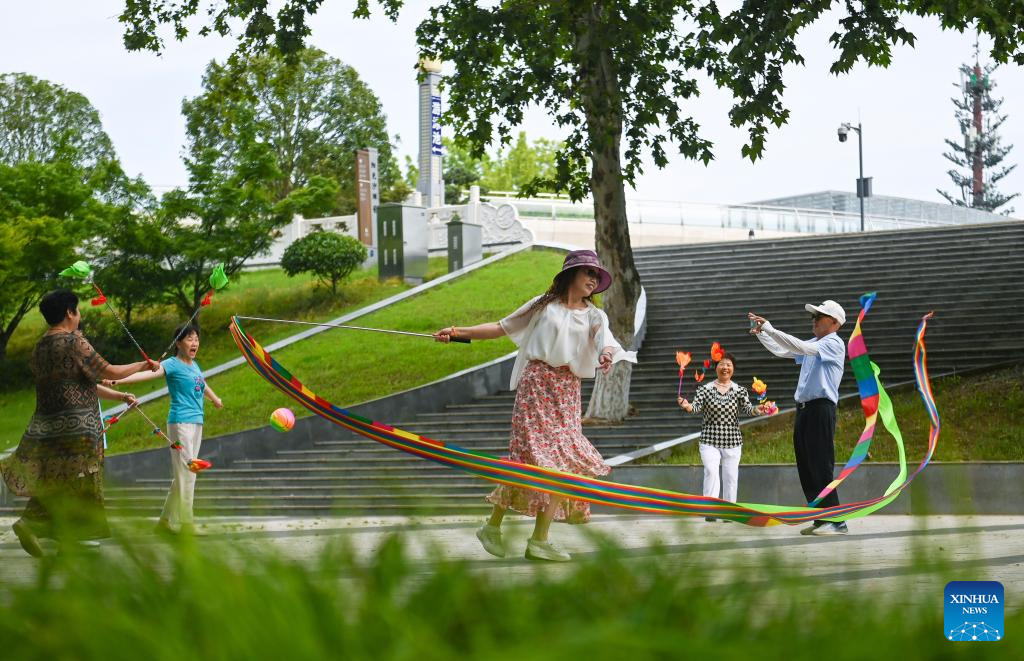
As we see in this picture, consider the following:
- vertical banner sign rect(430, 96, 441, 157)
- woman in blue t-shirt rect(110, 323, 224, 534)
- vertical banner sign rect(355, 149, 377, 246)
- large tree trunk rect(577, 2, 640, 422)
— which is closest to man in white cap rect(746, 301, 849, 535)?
woman in blue t-shirt rect(110, 323, 224, 534)

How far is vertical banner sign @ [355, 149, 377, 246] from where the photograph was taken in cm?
3594

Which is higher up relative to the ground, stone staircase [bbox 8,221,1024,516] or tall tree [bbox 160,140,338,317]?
tall tree [bbox 160,140,338,317]

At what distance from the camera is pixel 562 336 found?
24.6 ft

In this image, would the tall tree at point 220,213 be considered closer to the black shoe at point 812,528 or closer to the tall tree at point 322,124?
the black shoe at point 812,528

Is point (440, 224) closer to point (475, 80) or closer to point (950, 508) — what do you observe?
point (475, 80)

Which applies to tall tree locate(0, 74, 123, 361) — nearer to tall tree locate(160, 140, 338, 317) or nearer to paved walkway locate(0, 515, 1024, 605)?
tall tree locate(160, 140, 338, 317)

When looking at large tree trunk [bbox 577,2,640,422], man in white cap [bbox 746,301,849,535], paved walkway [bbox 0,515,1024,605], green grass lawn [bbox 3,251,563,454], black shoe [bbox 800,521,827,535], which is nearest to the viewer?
paved walkway [bbox 0,515,1024,605]

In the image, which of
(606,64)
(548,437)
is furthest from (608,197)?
(548,437)

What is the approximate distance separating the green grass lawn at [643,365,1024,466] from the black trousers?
227 cm

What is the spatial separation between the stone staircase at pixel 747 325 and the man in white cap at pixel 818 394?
3323mm

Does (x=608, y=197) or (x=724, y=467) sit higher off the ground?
(x=608, y=197)

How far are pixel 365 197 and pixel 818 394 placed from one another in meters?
27.4

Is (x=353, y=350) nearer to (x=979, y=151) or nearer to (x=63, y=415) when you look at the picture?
(x=63, y=415)

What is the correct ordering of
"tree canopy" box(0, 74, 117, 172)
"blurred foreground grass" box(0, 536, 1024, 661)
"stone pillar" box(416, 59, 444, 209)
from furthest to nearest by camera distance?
"tree canopy" box(0, 74, 117, 172) → "stone pillar" box(416, 59, 444, 209) → "blurred foreground grass" box(0, 536, 1024, 661)
